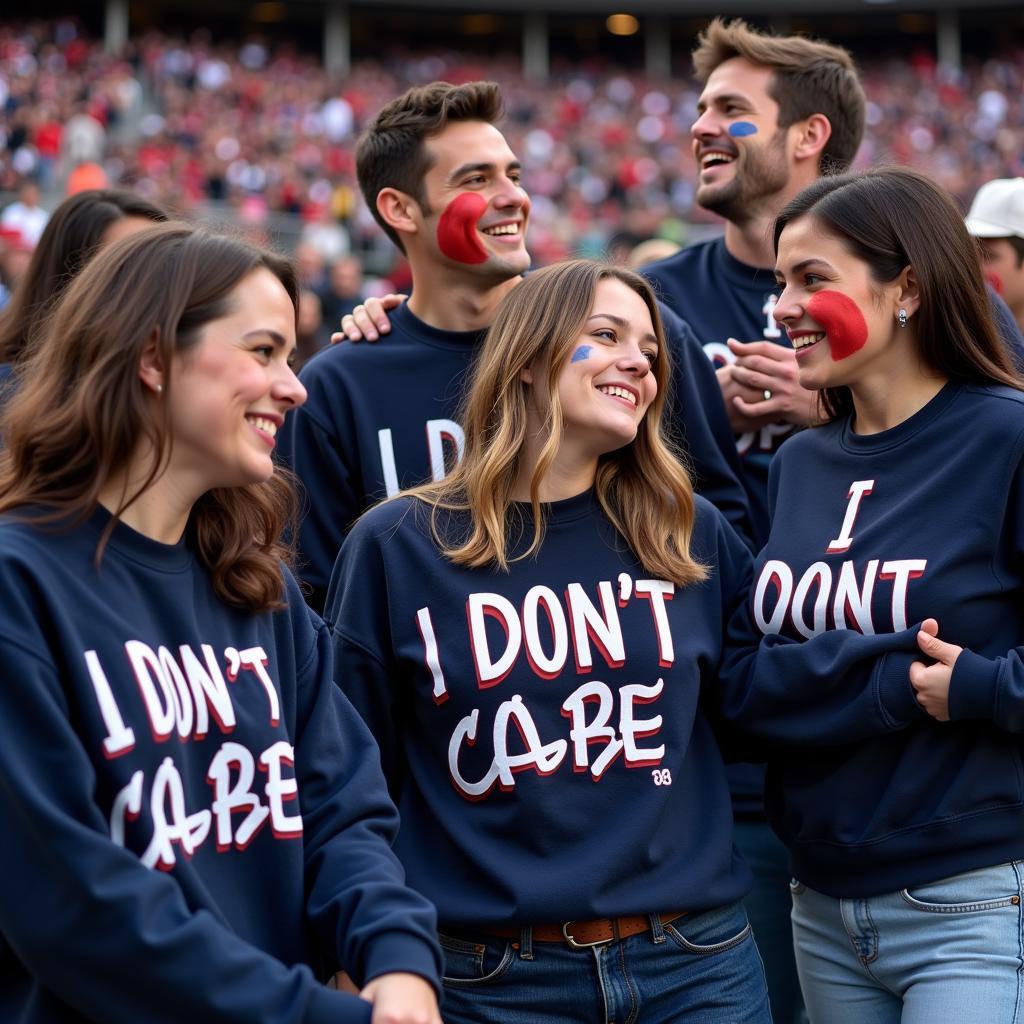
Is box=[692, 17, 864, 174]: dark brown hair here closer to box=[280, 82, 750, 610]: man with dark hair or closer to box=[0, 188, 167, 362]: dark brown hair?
box=[280, 82, 750, 610]: man with dark hair

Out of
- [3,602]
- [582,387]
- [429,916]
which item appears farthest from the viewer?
[582,387]

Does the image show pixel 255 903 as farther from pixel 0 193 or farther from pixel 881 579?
pixel 0 193

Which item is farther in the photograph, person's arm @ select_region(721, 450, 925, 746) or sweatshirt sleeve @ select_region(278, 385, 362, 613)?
sweatshirt sleeve @ select_region(278, 385, 362, 613)

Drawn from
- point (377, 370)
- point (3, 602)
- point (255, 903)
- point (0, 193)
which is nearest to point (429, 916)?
point (255, 903)

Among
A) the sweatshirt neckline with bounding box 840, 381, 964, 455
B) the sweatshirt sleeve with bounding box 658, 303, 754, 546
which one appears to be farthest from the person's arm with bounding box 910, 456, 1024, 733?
the sweatshirt sleeve with bounding box 658, 303, 754, 546

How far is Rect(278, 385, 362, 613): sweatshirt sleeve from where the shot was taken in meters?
→ 3.62

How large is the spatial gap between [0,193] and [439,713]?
16.9m

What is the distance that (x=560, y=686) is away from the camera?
9.06 feet

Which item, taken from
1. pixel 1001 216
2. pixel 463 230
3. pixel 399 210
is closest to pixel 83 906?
pixel 463 230

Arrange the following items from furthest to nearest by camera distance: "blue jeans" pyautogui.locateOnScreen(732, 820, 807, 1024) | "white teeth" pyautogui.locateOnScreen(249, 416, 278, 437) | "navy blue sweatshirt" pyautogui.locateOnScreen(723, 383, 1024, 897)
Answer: "blue jeans" pyautogui.locateOnScreen(732, 820, 807, 1024)
"navy blue sweatshirt" pyautogui.locateOnScreen(723, 383, 1024, 897)
"white teeth" pyautogui.locateOnScreen(249, 416, 278, 437)

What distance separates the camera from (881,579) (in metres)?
2.86

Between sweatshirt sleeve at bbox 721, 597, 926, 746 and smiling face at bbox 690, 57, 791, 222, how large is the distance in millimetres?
1764

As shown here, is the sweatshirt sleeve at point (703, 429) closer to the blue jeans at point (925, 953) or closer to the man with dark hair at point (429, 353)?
the man with dark hair at point (429, 353)

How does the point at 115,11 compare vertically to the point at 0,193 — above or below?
above
